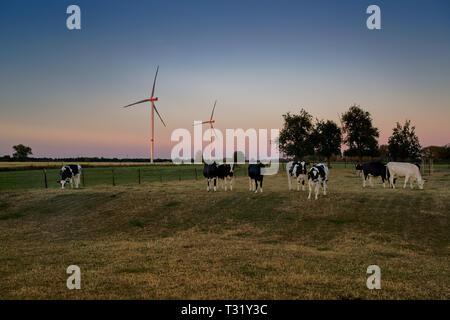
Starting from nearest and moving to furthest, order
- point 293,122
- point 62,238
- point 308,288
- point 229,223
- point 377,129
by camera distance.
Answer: point 308,288 → point 62,238 → point 229,223 → point 293,122 → point 377,129

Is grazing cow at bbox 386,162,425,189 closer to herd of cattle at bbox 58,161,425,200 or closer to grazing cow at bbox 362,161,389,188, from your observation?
herd of cattle at bbox 58,161,425,200

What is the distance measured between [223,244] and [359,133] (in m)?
72.3

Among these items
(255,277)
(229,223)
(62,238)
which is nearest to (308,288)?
(255,277)

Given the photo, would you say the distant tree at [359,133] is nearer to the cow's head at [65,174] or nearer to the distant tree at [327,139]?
the distant tree at [327,139]

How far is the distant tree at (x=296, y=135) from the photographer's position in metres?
67.0

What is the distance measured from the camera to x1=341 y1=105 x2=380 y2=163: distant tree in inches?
2891

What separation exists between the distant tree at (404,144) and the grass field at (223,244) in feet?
127

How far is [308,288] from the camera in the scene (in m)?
6.45

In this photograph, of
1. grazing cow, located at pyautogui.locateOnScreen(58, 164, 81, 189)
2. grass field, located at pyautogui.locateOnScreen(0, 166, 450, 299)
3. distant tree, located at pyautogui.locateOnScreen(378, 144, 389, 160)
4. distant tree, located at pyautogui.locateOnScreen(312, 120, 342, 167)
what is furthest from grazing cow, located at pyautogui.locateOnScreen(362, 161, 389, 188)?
distant tree, located at pyautogui.locateOnScreen(312, 120, 342, 167)

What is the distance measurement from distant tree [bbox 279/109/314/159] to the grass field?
46106 mm

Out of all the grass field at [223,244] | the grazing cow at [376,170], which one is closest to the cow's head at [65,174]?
the grass field at [223,244]

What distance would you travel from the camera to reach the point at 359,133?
74.6 m
